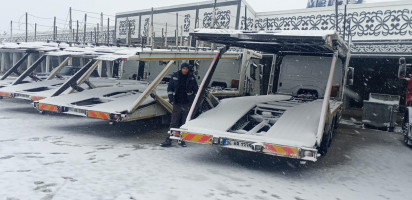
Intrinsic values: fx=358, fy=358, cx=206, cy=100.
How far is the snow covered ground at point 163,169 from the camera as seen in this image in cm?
452

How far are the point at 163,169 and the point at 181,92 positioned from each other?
2.44 m

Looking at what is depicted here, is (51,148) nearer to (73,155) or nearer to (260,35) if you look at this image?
(73,155)

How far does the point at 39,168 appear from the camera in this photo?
5125 millimetres

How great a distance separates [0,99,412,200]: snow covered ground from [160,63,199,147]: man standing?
73 centimetres

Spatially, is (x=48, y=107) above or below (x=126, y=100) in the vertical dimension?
below

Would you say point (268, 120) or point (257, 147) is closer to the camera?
point (257, 147)

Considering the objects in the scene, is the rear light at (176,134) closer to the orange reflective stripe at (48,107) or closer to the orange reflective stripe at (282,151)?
the orange reflective stripe at (282,151)

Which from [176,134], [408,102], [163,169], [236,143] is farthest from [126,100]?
[408,102]

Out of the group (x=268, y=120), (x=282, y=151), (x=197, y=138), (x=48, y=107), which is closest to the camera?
(x=282, y=151)

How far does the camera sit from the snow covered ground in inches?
178

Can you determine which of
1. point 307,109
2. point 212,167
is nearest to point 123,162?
point 212,167

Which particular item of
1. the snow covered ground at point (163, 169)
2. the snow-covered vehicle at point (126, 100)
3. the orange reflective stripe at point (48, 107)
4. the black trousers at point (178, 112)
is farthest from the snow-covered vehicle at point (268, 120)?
the orange reflective stripe at point (48, 107)

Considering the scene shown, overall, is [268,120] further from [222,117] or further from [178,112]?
[178,112]

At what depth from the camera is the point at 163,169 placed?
217 inches
